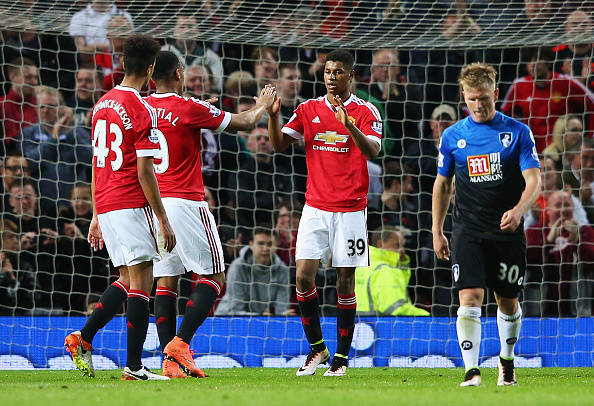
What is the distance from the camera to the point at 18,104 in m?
9.87

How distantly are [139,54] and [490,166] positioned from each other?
2234mm

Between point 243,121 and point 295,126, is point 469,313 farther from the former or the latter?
point 295,126

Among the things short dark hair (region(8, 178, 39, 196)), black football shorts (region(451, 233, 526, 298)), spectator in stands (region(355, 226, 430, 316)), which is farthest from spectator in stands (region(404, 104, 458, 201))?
black football shorts (region(451, 233, 526, 298))

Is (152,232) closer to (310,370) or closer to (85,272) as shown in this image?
(310,370)

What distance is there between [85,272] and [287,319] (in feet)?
8.73

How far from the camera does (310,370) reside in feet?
21.2

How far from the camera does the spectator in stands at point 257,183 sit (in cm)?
1028

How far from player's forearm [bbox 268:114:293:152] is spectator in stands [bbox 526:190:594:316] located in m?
3.94

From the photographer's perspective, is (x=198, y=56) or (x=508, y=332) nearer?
(x=508, y=332)

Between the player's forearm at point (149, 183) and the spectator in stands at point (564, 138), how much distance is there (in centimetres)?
600

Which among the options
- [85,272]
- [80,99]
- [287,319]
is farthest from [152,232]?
[80,99]

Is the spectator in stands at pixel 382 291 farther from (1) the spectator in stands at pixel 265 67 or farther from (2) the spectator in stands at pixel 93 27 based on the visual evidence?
(2) the spectator in stands at pixel 93 27

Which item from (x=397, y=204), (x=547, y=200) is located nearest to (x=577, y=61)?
(x=547, y=200)

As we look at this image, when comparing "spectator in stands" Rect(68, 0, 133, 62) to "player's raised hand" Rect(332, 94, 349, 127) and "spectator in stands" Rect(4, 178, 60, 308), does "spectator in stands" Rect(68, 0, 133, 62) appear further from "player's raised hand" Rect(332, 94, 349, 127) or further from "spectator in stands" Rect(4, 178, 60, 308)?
"player's raised hand" Rect(332, 94, 349, 127)
